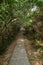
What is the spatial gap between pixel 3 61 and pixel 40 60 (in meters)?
2.32

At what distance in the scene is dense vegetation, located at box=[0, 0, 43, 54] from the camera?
377 inches

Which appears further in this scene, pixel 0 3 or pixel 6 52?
pixel 6 52

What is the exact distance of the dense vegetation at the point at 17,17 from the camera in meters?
9.58

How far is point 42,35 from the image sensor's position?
14391 millimetres

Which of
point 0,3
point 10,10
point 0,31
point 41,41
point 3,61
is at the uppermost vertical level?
point 0,3

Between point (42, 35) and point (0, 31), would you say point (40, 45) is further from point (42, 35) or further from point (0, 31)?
point (0, 31)

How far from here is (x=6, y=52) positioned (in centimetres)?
1207

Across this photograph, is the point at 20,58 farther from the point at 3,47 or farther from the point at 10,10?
the point at 10,10

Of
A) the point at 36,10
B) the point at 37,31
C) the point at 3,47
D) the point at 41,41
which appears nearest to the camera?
the point at 3,47

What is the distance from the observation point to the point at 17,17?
41.2 feet

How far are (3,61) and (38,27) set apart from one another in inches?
279

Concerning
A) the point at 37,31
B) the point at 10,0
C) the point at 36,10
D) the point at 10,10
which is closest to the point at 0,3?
the point at 10,0

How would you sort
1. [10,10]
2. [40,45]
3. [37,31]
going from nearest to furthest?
[10,10] < [40,45] < [37,31]

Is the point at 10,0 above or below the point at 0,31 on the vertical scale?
above
